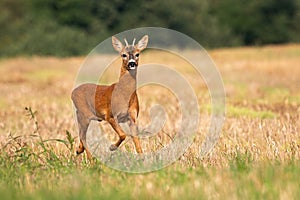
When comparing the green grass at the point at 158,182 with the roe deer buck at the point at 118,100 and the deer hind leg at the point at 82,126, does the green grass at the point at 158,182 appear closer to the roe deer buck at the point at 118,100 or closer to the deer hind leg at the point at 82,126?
the roe deer buck at the point at 118,100

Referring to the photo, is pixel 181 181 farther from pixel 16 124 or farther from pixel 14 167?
pixel 16 124

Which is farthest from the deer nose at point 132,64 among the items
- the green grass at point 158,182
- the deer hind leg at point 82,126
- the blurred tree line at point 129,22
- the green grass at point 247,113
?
the blurred tree line at point 129,22

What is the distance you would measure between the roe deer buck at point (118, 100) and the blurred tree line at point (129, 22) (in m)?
49.6

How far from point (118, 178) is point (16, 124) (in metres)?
6.78

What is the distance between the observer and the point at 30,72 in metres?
30.9

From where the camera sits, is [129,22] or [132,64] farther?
[129,22]

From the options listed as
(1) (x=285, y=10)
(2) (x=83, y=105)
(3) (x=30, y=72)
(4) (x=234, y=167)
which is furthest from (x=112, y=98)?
(1) (x=285, y=10)

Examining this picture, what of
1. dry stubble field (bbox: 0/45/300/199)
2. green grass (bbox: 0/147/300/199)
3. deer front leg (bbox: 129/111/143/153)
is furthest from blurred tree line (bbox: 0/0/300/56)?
green grass (bbox: 0/147/300/199)

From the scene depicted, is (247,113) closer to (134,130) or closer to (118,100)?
(118,100)

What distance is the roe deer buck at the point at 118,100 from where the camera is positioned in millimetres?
7016

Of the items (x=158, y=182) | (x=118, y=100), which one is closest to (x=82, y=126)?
(x=118, y=100)

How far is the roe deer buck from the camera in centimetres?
702

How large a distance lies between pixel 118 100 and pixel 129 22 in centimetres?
5633

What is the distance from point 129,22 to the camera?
6297 cm
